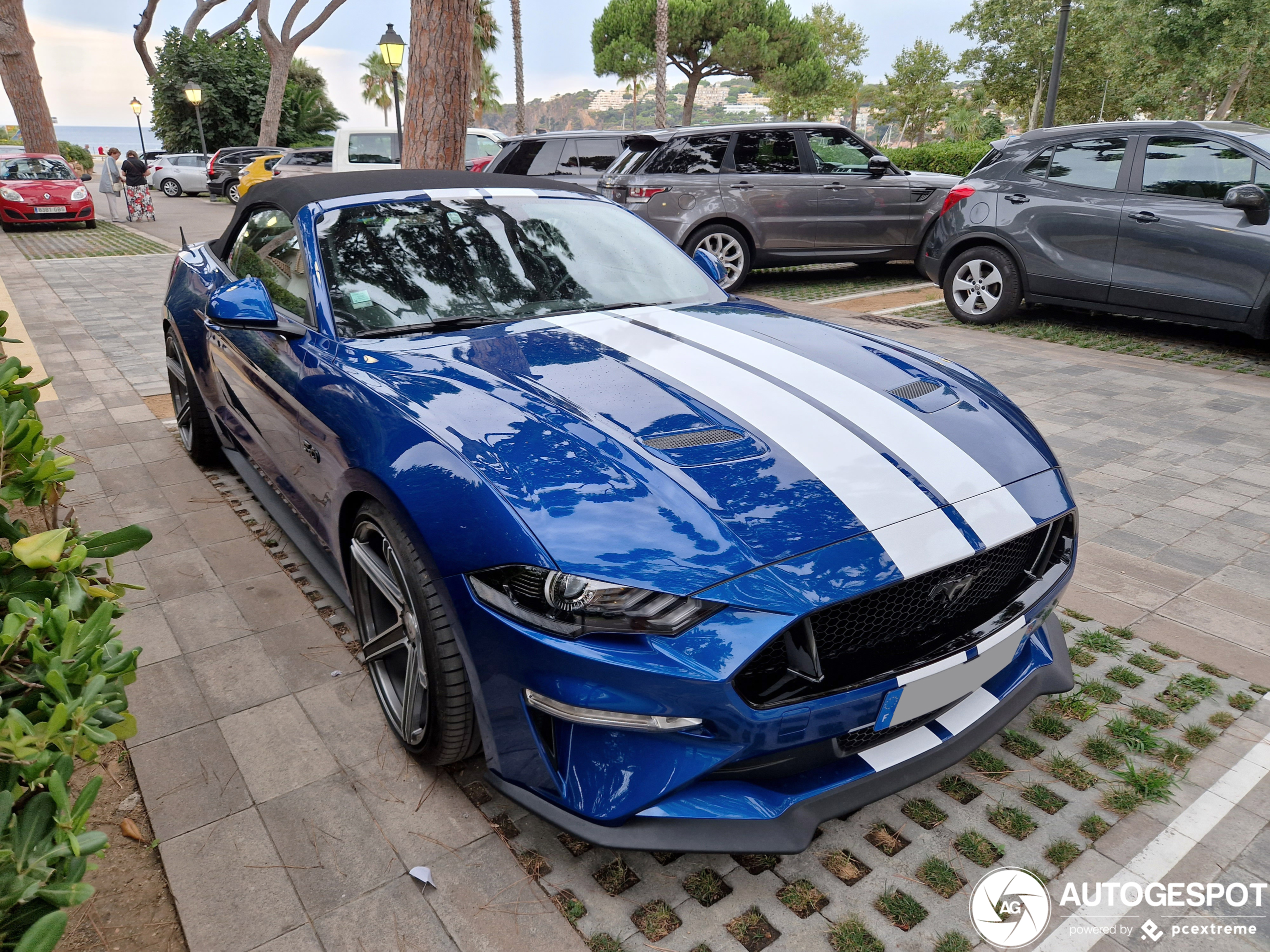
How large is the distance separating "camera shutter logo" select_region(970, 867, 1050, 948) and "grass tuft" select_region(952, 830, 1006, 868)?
0.03 meters

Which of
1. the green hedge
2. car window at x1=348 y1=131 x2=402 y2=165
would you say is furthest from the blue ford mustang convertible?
the green hedge

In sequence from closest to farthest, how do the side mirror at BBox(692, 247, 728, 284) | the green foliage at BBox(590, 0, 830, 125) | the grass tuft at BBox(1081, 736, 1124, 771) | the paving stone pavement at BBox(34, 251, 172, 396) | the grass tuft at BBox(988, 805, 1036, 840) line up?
the grass tuft at BBox(988, 805, 1036, 840) → the grass tuft at BBox(1081, 736, 1124, 771) → the side mirror at BBox(692, 247, 728, 284) → the paving stone pavement at BBox(34, 251, 172, 396) → the green foliage at BBox(590, 0, 830, 125)

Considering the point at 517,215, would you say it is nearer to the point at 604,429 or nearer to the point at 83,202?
the point at 604,429

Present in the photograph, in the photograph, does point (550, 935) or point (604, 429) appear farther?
point (604, 429)

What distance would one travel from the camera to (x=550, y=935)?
77.6 inches

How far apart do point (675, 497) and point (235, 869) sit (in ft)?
4.71

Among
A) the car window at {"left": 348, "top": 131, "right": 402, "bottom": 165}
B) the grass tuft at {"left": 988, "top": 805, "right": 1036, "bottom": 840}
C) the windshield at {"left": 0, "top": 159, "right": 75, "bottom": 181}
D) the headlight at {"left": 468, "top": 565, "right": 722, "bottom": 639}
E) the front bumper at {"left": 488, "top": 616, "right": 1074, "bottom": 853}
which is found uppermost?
the car window at {"left": 348, "top": 131, "right": 402, "bottom": 165}

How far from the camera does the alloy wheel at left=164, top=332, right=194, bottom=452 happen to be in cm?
480

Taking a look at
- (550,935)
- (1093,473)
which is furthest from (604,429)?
(1093,473)

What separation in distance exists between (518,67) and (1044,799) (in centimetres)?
4132

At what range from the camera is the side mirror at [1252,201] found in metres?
6.41

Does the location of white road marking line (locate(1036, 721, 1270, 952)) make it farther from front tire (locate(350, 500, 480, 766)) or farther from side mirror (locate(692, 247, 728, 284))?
side mirror (locate(692, 247, 728, 284))

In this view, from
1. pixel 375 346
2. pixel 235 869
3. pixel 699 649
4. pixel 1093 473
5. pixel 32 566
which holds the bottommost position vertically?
pixel 235 869

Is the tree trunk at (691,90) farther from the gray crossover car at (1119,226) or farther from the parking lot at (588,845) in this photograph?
the parking lot at (588,845)
